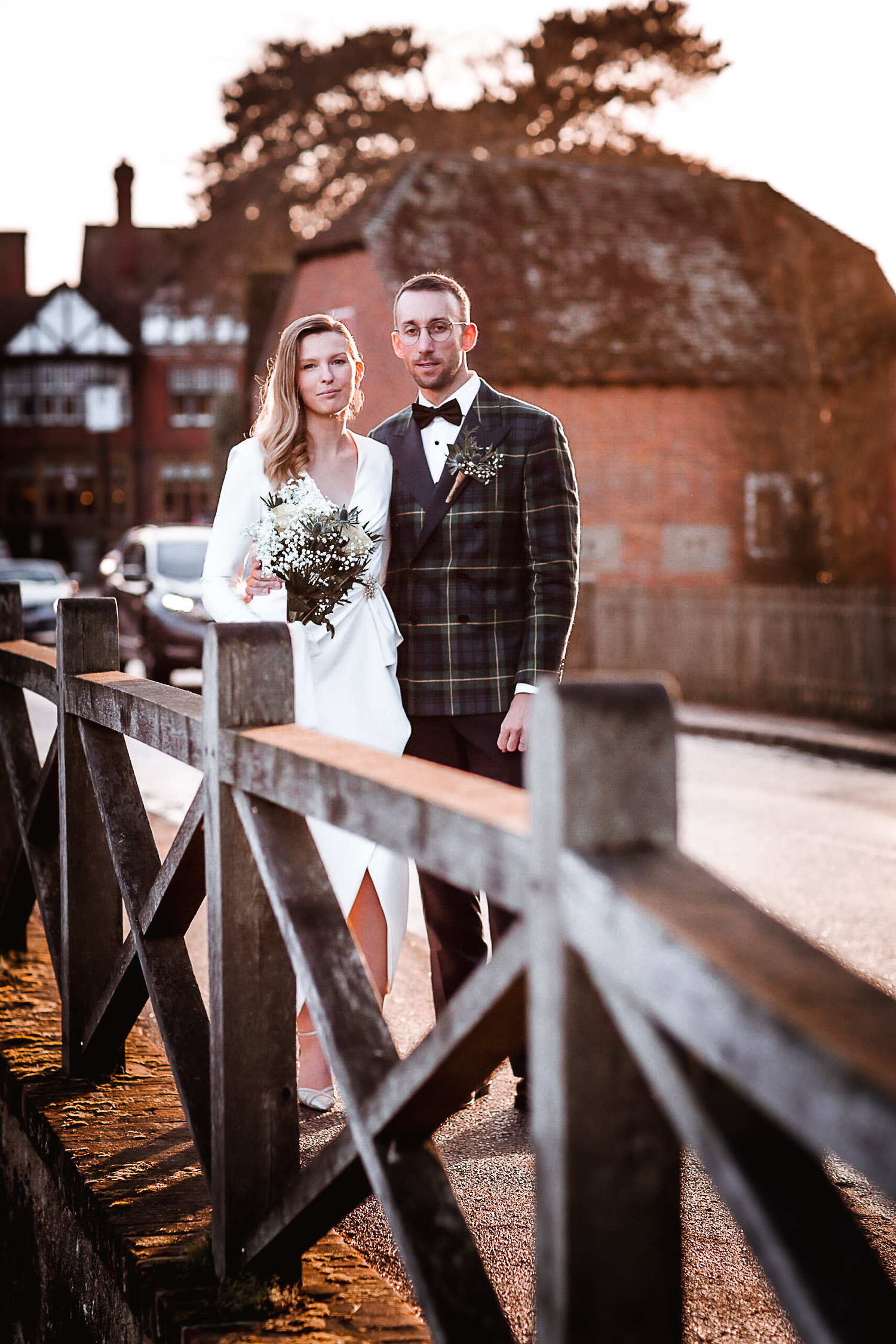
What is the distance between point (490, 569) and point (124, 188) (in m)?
65.3

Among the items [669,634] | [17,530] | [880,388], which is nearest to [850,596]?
[669,634]

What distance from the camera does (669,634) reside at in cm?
1966

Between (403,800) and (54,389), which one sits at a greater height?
(54,389)

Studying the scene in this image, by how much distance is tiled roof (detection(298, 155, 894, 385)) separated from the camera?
2412 centimetres

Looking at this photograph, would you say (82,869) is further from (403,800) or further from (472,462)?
(403,800)

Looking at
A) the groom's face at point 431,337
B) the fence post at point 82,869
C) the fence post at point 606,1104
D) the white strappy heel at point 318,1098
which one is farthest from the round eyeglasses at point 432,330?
the fence post at point 606,1104

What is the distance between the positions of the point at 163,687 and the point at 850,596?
45.1 ft

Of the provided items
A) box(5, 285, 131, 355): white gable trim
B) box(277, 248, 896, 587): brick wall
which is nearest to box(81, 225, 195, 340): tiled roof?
box(5, 285, 131, 355): white gable trim

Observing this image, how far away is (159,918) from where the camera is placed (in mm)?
2918

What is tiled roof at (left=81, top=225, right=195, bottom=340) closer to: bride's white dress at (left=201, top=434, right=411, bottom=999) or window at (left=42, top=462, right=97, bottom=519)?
window at (left=42, top=462, right=97, bottom=519)

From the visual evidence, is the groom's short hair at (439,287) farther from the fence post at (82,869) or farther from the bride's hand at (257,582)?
the fence post at (82,869)

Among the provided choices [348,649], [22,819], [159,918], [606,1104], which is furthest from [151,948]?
[606,1104]

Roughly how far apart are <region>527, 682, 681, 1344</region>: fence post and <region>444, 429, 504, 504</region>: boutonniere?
2.38 metres

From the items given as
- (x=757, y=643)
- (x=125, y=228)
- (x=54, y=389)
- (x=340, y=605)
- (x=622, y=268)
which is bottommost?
(x=757, y=643)
